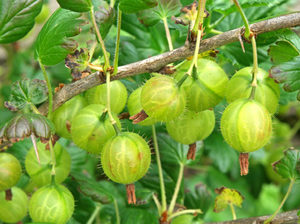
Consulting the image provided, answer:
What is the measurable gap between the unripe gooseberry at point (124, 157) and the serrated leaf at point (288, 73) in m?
0.38

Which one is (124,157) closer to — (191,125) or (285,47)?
(191,125)

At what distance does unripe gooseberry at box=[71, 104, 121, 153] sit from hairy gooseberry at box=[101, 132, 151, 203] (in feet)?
0.18

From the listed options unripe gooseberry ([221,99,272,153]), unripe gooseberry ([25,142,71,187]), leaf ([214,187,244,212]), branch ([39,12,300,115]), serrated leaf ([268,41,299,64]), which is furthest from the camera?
leaf ([214,187,244,212])

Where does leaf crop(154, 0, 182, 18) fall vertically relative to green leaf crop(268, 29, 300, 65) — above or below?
above

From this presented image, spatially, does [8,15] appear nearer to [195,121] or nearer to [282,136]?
[195,121]

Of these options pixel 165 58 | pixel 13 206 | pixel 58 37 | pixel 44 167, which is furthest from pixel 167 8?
pixel 13 206

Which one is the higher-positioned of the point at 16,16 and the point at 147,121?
the point at 16,16

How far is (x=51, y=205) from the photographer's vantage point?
1.11 m

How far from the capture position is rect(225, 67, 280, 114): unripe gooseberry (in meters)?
1.01

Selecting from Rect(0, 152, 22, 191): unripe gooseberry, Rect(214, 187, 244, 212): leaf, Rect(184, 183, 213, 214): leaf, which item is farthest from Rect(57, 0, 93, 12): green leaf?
Rect(184, 183, 213, 214): leaf

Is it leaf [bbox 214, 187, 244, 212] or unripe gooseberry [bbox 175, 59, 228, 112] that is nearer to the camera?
unripe gooseberry [bbox 175, 59, 228, 112]

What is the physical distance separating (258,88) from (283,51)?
0.67 feet

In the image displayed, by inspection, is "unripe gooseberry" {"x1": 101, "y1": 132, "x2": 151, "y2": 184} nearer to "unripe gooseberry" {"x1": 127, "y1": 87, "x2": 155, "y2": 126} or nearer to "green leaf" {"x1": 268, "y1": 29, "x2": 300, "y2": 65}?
"unripe gooseberry" {"x1": 127, "y1": 87, "x2": 155, "y2": 126}

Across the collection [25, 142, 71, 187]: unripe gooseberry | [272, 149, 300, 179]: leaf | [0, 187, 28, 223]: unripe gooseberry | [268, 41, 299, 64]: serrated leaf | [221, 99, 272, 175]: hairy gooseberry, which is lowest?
[0, 187, 28, 223]: unripe gooseberry
